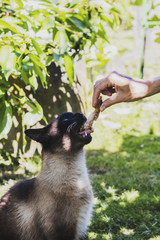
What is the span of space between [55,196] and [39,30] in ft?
5.23

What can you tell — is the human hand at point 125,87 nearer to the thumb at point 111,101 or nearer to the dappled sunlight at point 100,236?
the thumb at point 111,101

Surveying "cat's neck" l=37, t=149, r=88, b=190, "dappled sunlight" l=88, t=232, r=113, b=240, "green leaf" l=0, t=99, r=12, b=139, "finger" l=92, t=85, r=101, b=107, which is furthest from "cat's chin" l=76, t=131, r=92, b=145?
"dappled sunlight" l=88, t=232, r=113, b=240

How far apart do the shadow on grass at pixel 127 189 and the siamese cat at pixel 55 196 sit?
1.88 ft

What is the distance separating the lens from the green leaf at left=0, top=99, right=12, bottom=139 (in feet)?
9.27

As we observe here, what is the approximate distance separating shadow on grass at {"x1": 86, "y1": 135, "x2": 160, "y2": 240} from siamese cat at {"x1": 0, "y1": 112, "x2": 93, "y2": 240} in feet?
1.88

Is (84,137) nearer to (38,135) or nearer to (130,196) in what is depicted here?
(38,135)

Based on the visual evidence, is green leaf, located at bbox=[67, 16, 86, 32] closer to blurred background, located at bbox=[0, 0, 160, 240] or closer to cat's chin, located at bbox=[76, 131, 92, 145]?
blurred background, located at bbox=[0, 0, 160, 240]

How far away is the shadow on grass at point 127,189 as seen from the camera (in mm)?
2885

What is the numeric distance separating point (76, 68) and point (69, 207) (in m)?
2.55

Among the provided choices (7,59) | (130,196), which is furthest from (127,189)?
(7,59)

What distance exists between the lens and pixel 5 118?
2.85 m

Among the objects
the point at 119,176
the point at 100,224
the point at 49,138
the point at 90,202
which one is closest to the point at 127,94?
the point at 49,138

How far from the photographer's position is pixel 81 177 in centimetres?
254

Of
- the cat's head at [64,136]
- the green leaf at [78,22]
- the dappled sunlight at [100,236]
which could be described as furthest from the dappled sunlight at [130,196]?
the green leaf at [78,22]
